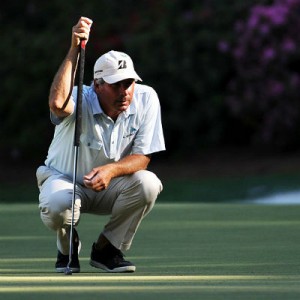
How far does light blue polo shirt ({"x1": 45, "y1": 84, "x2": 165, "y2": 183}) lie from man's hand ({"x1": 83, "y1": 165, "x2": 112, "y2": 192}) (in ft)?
0.82

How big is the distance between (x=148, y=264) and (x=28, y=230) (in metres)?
3.82

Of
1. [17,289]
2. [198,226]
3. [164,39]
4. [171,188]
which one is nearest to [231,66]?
[164,39]

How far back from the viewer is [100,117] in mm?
8859

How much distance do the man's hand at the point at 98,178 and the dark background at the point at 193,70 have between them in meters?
15.4

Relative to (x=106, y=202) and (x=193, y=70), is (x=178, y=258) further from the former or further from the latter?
(x=193, y=70)

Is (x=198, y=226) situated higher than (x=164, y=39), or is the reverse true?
(x=164, y=39)

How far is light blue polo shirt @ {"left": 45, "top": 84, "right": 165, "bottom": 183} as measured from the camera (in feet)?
28.9

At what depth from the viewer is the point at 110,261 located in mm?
8938

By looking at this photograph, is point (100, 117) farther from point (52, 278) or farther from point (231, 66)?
point (231, 66)

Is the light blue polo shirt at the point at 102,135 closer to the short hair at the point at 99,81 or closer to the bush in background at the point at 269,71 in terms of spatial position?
the short hair at the point at 99,81

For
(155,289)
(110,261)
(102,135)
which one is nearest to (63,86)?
(102,135)

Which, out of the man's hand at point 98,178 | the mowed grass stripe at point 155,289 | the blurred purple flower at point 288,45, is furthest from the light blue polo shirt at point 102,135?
the blurred purple flower at point 288,45

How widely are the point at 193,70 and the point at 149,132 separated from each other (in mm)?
16018

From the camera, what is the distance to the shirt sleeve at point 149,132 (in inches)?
351
